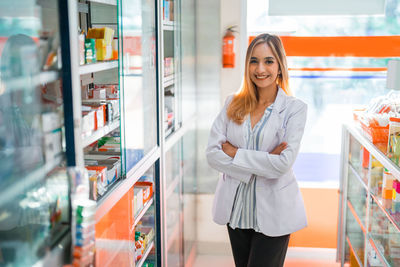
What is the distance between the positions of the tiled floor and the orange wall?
0.09 meters

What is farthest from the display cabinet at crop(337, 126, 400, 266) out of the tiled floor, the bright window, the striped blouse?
the striped blouse

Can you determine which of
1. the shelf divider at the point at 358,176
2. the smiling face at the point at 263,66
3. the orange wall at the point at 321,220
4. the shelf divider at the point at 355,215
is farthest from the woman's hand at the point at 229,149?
the orange wall at the point at 321,220

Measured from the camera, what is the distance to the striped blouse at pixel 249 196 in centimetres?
290

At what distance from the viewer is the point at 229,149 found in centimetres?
293

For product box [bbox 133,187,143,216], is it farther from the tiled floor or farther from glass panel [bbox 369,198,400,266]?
the tiled floor

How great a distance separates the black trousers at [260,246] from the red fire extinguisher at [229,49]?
2082 millimetres

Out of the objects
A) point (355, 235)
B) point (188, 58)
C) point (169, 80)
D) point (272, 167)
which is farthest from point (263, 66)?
point (355, 235)

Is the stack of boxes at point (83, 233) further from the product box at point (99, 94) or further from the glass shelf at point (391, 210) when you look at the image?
the glass shelf at point (391, 210)

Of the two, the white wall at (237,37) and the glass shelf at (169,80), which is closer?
the glass shelf at (169,80)

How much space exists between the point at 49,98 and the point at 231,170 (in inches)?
58.3

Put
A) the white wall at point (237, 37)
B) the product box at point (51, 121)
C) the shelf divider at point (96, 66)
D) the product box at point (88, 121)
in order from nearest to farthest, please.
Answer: the product box at point (51, 121) → the shelf divider at point (96, 66) → the product box at point (88, 121) → the white wall at point (237, 37)

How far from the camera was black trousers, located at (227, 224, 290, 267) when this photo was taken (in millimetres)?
2900

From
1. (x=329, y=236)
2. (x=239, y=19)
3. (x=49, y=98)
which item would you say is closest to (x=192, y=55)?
(x=239, y=19)

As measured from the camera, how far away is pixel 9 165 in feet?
4.34
